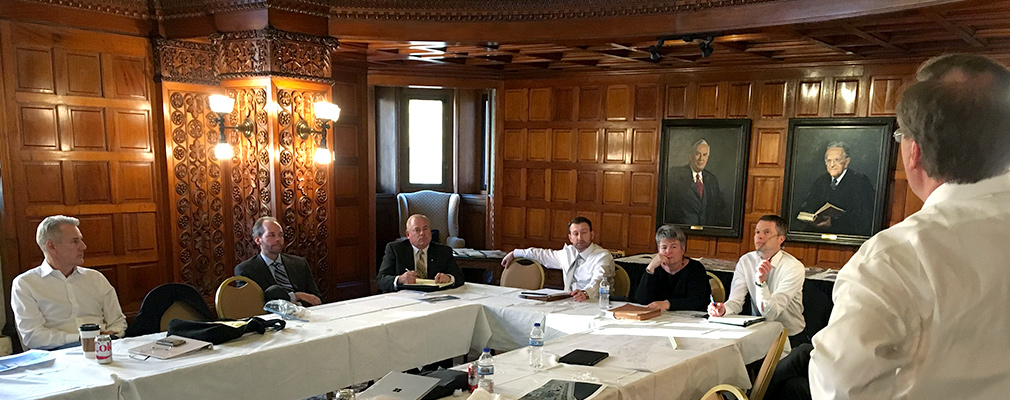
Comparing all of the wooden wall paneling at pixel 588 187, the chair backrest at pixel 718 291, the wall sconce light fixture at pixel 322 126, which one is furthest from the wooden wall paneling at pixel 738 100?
the wall sconce light fixture at pixel 322 126

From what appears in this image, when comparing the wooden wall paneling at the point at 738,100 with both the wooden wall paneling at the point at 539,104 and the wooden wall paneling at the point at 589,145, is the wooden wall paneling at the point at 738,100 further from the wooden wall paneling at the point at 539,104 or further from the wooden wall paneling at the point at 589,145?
the wooden wall paneling at the point at 539,104

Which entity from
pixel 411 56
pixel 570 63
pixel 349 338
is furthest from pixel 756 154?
pixel 349 338

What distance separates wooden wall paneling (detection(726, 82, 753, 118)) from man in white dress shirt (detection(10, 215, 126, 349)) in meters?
6.61

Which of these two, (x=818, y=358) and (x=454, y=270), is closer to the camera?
(x=818, y=358)

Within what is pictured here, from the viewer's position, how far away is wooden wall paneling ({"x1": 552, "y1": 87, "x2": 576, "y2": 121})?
8523 millimetres

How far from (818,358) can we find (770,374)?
6.35 feet

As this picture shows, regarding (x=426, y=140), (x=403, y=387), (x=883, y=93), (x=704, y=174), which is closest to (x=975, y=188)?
(x=403, y=387)

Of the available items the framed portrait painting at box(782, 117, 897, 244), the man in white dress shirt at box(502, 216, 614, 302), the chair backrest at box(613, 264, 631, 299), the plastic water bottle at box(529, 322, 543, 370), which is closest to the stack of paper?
the man in white dress shirt at box(502, 216, 614, 302)

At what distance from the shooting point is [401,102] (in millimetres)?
9562

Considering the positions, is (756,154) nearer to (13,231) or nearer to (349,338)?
(349,338)

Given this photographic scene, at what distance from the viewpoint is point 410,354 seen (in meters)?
3.85

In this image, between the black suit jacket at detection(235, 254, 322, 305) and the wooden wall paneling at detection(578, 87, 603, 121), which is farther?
the wooden wall paneling at detection(578, 87, 603, 121)

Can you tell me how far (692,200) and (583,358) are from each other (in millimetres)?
5209

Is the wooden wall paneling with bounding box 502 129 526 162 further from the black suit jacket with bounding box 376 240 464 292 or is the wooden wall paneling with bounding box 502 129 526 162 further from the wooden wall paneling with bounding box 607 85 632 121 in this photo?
the black suit jacket with bounding box 376 240 464 292
